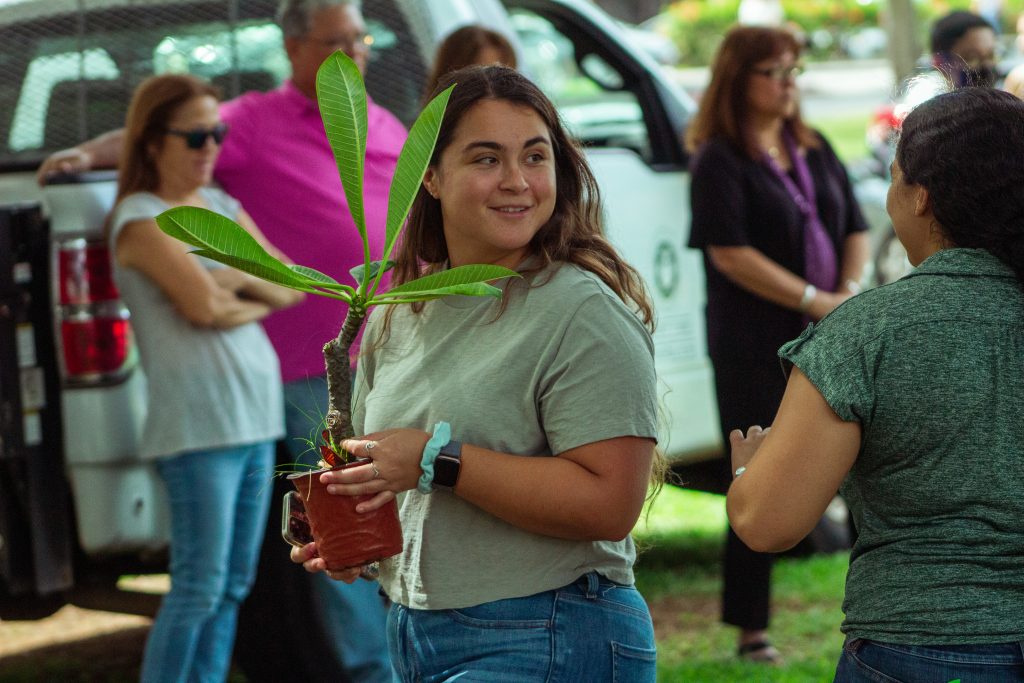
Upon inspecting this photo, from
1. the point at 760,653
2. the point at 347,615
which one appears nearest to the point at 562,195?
the point at 347,615

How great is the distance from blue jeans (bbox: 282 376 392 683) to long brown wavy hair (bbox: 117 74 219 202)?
715 mm

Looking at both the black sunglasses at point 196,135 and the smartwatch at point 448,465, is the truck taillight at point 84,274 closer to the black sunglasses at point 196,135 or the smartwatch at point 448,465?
the black sunglasses at point 196,135

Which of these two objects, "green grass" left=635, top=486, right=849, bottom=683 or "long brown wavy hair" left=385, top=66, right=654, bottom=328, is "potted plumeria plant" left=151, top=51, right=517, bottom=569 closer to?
"long brown wavy hair" left=385, top=66, right=654, bottom=328

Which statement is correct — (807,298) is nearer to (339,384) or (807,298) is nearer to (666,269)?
(666,269)

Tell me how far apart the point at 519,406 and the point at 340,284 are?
0.32 m

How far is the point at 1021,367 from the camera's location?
74.8 inches

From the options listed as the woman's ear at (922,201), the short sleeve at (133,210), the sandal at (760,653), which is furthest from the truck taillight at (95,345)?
the woman's ear at (922,201)

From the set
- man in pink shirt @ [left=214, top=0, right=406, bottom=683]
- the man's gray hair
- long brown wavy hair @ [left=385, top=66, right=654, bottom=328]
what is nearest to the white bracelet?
man in pink shirt @ [left=214, top=0, right=406, bottom=683]

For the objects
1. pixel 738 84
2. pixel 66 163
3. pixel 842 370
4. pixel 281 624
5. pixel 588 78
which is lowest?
pixel 281 624

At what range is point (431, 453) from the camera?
2.01 meters

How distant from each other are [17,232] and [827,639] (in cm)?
288

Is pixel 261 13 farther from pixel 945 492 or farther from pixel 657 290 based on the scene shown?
pixel 945 492

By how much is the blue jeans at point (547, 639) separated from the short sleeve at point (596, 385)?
233mm

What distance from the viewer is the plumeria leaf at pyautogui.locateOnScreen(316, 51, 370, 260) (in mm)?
2068
